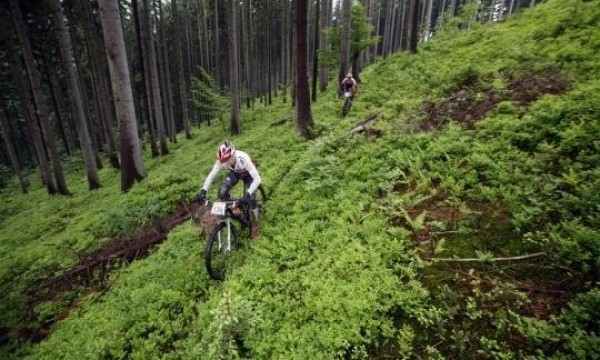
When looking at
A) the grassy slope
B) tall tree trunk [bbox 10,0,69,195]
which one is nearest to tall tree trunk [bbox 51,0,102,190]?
tall tree trunk [bbox 10,0,69,195]

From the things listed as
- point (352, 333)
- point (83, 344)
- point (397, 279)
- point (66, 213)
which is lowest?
point (66, 213)

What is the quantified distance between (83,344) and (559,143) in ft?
33.7

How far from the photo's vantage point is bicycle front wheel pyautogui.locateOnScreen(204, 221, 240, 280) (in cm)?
588

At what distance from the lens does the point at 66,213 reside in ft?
43.3

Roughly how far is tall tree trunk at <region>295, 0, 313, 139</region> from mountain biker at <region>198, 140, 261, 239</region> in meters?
5.63

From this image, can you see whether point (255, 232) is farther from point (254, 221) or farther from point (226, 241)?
point (226, 241)

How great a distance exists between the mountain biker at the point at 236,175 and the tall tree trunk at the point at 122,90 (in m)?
7.88

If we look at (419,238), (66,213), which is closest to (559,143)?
(419,238)

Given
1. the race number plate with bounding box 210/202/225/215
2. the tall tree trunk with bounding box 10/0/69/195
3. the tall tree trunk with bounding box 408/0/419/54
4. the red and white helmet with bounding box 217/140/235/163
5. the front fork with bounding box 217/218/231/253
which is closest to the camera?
the race number plate with bounding box 210/202/225/215

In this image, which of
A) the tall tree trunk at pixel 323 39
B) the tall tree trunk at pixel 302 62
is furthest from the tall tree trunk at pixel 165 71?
the tall tree trunk at pixel 302 62

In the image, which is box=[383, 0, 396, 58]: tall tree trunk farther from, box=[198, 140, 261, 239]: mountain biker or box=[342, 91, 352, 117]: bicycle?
box=[198, 140, 261, 239]: mountain biker

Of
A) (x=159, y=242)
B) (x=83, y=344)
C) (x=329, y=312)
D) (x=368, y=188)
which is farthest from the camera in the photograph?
(x=159, y=242)

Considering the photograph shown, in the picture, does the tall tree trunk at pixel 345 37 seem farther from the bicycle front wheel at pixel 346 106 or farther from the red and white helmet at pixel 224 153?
the red and white helmet at pixel 224 153

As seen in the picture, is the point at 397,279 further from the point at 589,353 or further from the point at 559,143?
the point at 559,143
